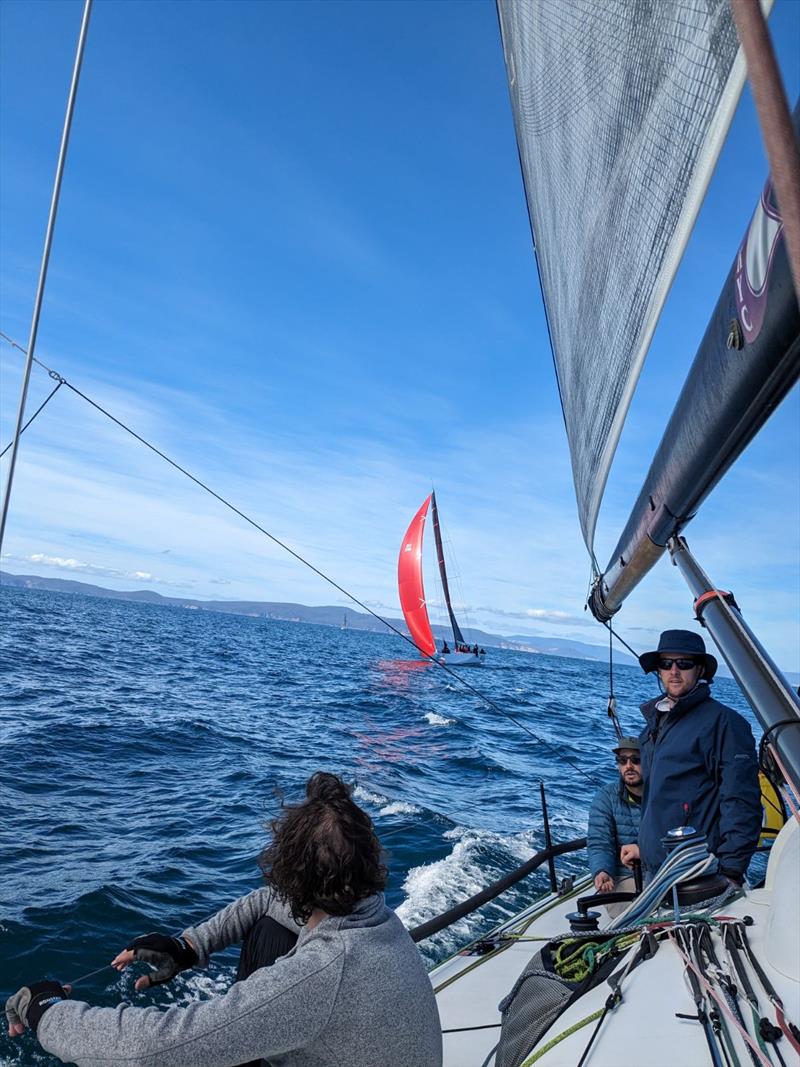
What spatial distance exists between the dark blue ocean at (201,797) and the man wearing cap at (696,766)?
3.81 ft

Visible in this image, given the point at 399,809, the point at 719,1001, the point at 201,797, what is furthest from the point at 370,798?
the point at 719,1001

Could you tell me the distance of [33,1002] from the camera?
57.9 inches

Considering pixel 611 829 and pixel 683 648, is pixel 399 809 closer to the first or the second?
pixel 611 829

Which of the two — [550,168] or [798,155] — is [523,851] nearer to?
[550,168]

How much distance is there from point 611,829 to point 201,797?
5600 millimetres

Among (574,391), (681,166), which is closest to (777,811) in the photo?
(574,391)

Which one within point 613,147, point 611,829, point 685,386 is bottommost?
point 611,829

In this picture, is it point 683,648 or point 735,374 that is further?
point 683,648

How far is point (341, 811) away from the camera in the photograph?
62.4 inches

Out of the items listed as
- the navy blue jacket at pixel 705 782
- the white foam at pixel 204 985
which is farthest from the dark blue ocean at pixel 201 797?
the navy blue jacket at pixel 705 782

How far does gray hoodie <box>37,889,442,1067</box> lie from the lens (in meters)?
1.33

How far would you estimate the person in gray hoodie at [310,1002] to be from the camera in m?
1.33

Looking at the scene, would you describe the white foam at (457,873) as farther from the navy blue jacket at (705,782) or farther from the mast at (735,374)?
the mast at (735,374)

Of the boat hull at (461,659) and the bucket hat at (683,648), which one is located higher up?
the bucket hat at (683,648)
